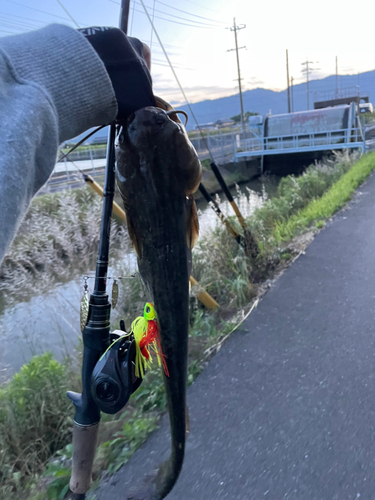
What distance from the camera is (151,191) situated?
1.07 metres

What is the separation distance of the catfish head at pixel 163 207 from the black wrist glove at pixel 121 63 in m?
0.06

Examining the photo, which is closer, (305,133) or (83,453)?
(83,453)

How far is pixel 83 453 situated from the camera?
129 centimetres

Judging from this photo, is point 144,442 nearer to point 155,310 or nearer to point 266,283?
point 155,310

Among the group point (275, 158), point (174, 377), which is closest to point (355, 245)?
point (174, 377)

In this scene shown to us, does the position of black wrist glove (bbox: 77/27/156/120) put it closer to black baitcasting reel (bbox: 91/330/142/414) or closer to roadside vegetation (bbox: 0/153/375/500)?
black baitcasting reel (bbox: 91/330/142/414)

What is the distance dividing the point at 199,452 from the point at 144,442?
13.6 inches

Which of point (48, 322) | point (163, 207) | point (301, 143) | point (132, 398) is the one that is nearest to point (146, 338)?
point (163, 207)

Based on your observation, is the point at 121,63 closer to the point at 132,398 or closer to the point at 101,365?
the point at 101,365

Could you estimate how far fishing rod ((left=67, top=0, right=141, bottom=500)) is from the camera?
1152mm

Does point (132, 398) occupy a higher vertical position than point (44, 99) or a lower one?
lower

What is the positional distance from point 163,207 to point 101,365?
0.54 meters

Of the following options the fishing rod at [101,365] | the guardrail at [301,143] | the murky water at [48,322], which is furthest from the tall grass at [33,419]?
the guardrail at [301,143]

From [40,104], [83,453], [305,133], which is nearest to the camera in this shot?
[40,104]
